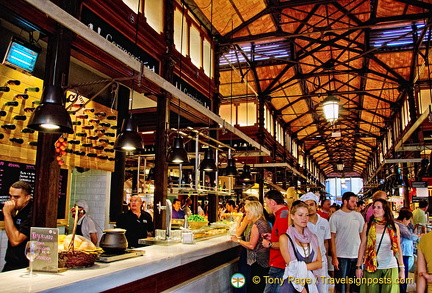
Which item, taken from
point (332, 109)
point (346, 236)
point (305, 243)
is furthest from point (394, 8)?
point (305, 243)

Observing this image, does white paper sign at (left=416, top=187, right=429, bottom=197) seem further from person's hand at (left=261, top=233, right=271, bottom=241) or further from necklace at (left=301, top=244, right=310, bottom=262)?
necklace at (left=301, top=244, right=310, bottom=262)

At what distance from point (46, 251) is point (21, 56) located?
3.19m

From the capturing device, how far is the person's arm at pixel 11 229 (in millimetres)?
3561

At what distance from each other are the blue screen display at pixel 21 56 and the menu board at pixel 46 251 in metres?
2.91

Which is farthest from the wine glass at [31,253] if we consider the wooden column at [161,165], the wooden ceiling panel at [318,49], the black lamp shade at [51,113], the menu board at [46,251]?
the wooden ceiling panel at [318,49]

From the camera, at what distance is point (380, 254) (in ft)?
14.4

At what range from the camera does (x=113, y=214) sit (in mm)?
7559

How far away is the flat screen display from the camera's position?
484 cm

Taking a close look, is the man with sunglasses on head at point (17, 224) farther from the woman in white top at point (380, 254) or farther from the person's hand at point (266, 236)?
the woman in white top at point (380, 254)

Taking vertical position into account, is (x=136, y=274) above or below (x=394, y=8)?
below

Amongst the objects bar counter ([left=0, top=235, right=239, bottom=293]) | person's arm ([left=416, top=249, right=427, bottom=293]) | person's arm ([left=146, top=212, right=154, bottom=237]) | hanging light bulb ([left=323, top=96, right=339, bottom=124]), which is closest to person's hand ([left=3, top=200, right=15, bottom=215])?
bar counter ([left=0, top=235, right=239, bottom=293])

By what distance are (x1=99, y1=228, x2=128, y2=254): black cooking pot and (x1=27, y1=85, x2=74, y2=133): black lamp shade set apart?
114cm

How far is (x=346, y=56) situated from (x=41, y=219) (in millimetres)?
12324

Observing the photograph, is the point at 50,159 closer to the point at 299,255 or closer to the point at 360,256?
the point at 299,255
